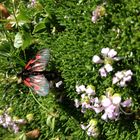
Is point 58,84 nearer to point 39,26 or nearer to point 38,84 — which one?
point 38,84

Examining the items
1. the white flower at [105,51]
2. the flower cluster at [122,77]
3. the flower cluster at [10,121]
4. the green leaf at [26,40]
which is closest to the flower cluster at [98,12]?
the white flower at [105,51]

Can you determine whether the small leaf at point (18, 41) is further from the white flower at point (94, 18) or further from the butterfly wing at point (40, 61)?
the white flower at point (94, 18)

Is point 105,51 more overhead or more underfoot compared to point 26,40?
more overhead

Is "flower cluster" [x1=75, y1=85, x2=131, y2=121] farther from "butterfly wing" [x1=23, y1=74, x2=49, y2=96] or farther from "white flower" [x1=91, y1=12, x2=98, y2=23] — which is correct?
"white flower" [x1=91, y1=12, x2=98, y2=23]

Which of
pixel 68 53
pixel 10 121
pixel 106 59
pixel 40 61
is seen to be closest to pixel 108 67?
pixel 106 59

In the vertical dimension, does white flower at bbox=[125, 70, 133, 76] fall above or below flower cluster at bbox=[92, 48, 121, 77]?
below

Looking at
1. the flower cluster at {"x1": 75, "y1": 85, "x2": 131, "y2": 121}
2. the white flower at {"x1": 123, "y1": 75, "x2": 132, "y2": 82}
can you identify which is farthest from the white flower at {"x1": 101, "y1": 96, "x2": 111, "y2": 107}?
the white flower at {"x1": 123, "y1": 75, "x2": 132, "y2": 82}

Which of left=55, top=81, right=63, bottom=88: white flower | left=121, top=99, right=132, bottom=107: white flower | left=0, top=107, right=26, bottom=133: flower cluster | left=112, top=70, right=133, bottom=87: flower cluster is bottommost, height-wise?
left=0, top=107, right=26, bottom=133: flower cluster

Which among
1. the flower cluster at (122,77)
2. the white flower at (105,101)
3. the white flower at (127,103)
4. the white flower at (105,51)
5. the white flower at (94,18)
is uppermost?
the white flower at (94,18)
